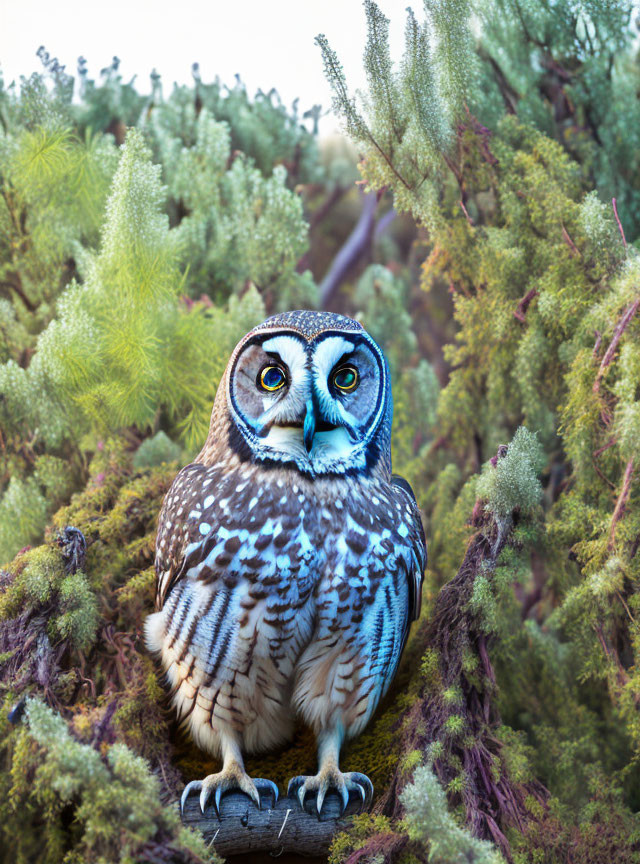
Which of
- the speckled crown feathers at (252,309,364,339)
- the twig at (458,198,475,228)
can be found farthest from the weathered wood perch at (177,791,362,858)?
the twig at (458,198,475,228)

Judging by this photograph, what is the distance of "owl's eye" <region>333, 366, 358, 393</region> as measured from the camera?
57.2 inches

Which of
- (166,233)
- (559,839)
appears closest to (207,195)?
(166,233)

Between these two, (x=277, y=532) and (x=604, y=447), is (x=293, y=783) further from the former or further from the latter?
(x=604, y=447)

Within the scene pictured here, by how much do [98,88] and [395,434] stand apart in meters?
1.49

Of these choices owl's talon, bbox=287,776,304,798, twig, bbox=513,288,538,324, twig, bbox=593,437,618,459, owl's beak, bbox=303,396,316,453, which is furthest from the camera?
twig, bbox=513,288,538,324

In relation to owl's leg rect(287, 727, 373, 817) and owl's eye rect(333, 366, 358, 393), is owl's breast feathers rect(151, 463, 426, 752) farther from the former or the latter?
owl's eye rect(333, 366, 358, 393)

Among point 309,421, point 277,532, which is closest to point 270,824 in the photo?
point 277,532

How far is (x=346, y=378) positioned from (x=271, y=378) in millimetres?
149

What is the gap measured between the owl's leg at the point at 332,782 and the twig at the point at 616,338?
35.6 inches

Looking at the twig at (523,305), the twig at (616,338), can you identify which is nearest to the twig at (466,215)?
the twig at (523,305)

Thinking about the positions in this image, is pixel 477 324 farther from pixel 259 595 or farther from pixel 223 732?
pixel 223 732

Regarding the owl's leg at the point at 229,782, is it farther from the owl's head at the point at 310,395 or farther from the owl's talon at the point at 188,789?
the owl's head at the point at 310,395

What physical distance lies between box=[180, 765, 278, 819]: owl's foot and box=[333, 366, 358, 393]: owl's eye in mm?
766

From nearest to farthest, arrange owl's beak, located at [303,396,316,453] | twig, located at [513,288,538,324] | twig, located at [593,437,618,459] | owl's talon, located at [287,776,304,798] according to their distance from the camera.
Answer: owl's beak, located at [303,396,316,453] < owl's talon, located at [287,776,304,798] < twig, located at [593,437,618,459] < twig, located at [513,288,538,324]
